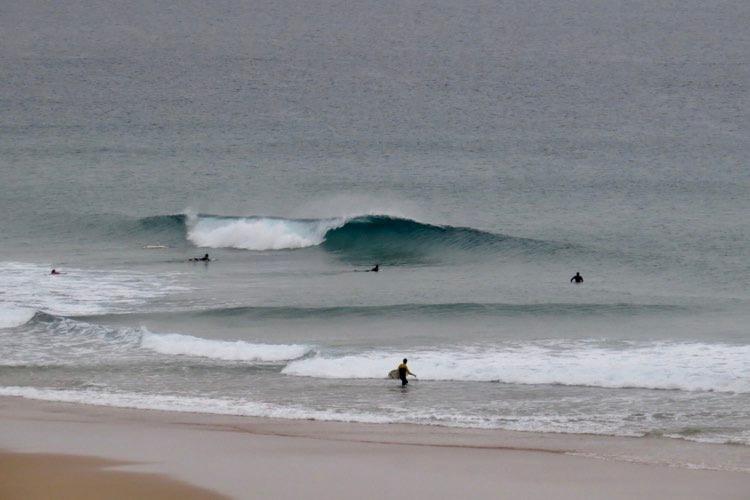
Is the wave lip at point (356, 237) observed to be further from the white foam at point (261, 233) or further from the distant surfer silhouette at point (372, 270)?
the distant surfer silhouette at point (372, 270)

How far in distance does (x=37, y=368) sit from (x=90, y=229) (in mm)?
18274

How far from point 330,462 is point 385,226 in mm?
24078

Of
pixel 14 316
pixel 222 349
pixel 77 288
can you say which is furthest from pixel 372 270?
pixel 14 316

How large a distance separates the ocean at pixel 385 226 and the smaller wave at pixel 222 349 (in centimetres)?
7

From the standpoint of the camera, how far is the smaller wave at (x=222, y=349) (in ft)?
79.7

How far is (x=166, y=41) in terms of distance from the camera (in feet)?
294

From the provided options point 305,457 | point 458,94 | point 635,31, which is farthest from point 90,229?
point 635,31

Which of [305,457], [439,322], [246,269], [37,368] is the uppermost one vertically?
[246,269]

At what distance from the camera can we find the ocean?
71.8 feet

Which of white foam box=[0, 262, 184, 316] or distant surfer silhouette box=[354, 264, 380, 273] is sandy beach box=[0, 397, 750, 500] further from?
distant surfer silhouette box=[354, 264, 380, 273]

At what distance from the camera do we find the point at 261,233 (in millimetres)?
40250

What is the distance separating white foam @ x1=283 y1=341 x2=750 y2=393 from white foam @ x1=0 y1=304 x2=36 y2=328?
7.56 m

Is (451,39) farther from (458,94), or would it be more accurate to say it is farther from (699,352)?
(699,352)

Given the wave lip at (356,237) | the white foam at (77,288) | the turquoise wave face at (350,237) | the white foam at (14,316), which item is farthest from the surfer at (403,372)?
the wave lip at (356,237)
